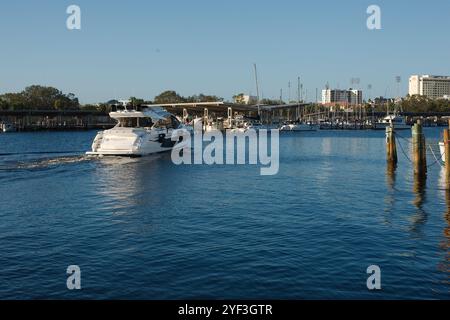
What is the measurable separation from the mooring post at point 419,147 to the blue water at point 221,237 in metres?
0.98

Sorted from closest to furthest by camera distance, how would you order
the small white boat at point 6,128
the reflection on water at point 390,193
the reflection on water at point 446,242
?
1. the reflection on water at point 446,242
2. the reflection on water at point 390,193
3. the small white boat at point 6,128

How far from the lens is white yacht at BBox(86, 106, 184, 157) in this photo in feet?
155

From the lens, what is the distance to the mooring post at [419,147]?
108ft

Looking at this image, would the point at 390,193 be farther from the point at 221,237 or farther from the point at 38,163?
the point at 38,163

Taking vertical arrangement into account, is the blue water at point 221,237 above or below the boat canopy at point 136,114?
below

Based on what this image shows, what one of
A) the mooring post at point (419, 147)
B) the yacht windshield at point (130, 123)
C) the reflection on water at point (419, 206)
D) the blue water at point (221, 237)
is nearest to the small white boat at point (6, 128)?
the yacht windshield at point (130, 123)

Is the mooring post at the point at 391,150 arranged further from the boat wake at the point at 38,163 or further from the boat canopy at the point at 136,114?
the boat wake at the point at 38,163

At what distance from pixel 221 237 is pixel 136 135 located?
102 feet

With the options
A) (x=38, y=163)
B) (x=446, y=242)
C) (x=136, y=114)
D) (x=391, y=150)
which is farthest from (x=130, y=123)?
(x=446, y=242)

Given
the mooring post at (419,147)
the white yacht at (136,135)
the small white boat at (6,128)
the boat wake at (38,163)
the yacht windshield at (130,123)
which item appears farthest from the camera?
the small white boat at (6,128)

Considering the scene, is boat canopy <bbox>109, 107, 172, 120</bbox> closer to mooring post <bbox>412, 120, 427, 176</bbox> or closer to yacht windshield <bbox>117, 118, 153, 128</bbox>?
yacht windshield <bbox>117, 118, 153, 128</bbox>

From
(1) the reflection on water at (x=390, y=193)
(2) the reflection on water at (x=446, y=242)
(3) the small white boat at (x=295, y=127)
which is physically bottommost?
(2) the reflection on water at (x=446, y=242)

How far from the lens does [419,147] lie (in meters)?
33.2
